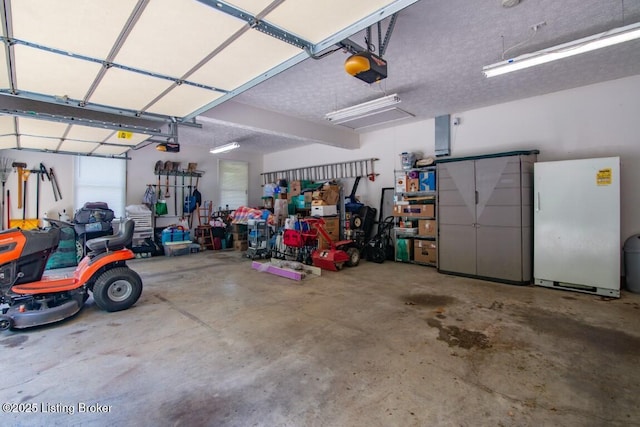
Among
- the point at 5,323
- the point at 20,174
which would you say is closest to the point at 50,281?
the point at 5,323

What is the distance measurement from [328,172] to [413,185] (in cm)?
292

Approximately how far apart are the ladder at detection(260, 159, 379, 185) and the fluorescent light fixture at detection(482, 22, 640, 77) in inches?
175

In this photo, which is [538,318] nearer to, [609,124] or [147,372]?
[609,124]

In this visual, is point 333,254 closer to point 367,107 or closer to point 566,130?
point 367,107

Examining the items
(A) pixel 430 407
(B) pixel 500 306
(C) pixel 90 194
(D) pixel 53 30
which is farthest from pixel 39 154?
(B) pixel 500 306

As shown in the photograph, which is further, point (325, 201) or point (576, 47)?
point (325, 201)

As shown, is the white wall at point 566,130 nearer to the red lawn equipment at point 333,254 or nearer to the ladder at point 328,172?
the ladder at point 328,172

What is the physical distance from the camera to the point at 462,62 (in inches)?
157

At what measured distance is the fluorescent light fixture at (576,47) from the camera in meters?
2.68

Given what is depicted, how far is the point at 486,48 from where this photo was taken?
3.63 metres

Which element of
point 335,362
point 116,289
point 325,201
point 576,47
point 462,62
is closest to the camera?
point 335,362

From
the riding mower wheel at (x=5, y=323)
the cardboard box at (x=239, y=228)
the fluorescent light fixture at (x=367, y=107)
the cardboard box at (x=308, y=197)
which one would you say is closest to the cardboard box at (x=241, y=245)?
the cardboard box at (x=239, y=228)

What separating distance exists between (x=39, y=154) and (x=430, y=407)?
8963 millimetres

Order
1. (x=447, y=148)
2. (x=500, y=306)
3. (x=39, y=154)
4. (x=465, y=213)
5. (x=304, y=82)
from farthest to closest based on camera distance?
(x=39, y=154)
(x=447, y=148)
(x=465, y=213)
(x=304, y=82)
(x=500, y=306)
